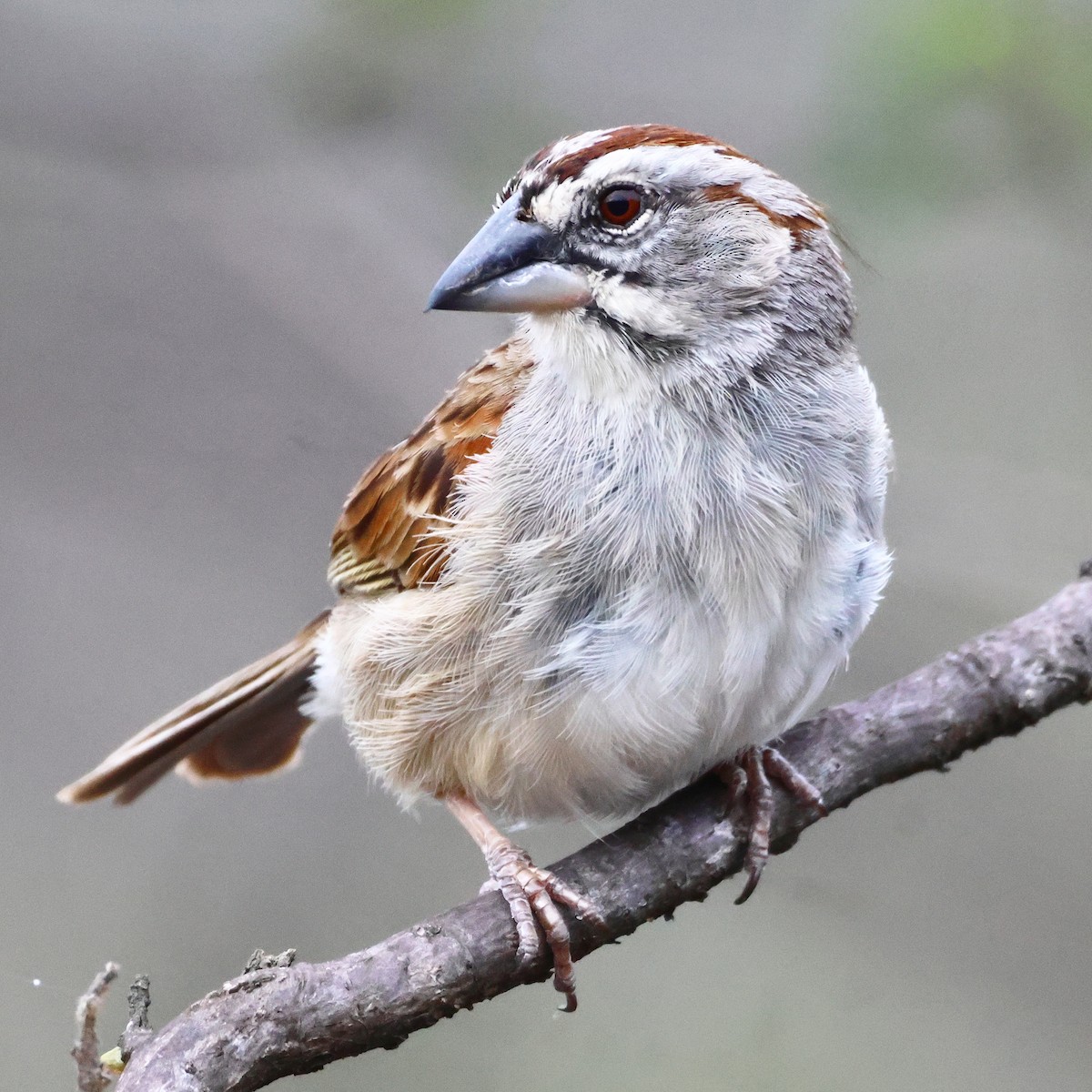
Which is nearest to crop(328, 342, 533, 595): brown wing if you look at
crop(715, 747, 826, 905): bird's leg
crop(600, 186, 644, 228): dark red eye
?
crop(600, 186, 644, 228): dark red eye

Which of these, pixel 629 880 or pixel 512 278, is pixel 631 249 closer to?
pixel 512 278

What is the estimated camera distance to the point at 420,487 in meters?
2.46

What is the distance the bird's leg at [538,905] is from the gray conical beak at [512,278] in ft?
2.82

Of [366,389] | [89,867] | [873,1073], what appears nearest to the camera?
[366,389]

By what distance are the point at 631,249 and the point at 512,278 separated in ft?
0.60

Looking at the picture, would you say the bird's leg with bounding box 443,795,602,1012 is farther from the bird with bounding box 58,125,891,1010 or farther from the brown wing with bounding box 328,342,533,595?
the brown wing with bounding box 328,342,533,595

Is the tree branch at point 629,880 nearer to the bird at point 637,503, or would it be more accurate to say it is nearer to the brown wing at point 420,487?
the bird at point 637,503

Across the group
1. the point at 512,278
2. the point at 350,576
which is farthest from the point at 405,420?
the point at 512,278

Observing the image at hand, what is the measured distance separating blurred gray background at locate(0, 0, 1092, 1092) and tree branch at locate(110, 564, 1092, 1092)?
0.17m

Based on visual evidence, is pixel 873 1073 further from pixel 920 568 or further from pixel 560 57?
pixel 560 57

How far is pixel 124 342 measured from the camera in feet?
9.52

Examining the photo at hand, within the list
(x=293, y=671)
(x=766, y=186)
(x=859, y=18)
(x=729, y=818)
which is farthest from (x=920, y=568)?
(x=293, y=671)

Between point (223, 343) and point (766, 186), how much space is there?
1.14m

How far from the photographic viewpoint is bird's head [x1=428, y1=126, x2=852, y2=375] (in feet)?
7.00
